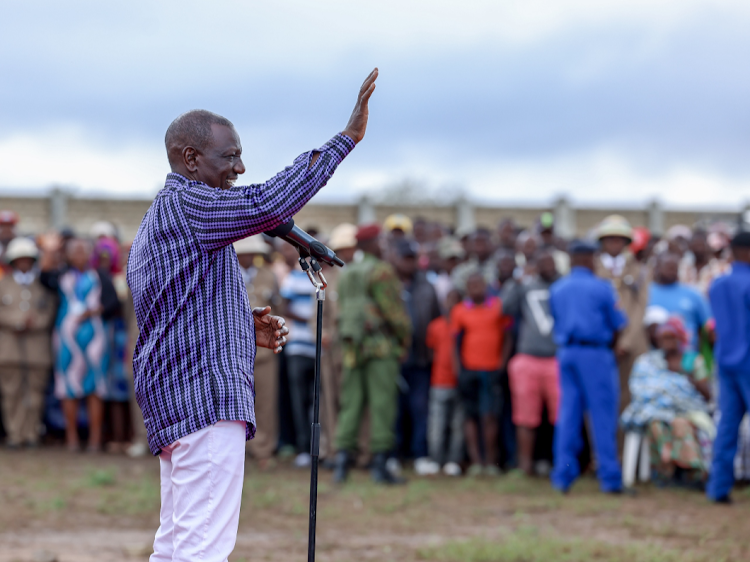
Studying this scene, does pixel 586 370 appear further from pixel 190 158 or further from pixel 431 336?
pixel 190 158

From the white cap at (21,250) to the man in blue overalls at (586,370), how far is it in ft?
20.4

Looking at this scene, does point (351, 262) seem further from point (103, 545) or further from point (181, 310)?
point (181, 310)

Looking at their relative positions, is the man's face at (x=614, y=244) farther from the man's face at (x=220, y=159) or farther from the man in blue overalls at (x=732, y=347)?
the man's face at (x=220, y=159)

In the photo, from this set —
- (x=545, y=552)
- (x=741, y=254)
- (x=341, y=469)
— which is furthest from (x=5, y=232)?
(x=741, y=254)

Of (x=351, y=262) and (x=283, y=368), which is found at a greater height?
(x=351, y=262)

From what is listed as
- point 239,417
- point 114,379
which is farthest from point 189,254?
point 114,379

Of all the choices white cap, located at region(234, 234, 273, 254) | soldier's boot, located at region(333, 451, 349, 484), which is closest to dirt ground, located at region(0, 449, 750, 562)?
soldier's boot, located at region(333, 451, 349, 484)

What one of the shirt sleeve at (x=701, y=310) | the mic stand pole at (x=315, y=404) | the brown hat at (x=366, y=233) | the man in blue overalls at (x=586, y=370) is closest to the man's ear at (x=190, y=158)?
the mic stand pole at (x=315, y=404)

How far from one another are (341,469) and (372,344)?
3.99ft

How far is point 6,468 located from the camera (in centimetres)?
962

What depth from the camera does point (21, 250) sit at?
10.9m

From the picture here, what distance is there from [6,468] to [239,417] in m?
7.46

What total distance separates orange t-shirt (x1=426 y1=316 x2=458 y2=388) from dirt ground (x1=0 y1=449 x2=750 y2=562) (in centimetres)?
101

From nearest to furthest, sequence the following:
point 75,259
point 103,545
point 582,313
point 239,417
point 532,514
A: 1. point 239,417
2. point 103,545
3. point 532,514
4. point 582,313
5. point 75,259
